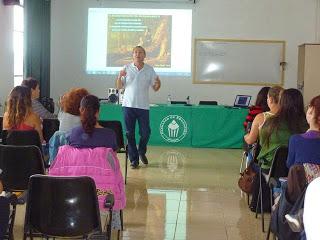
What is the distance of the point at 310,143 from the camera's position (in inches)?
129

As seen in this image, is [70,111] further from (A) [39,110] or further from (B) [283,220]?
(B) [283,220]

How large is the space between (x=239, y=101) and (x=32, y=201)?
623 centimetres

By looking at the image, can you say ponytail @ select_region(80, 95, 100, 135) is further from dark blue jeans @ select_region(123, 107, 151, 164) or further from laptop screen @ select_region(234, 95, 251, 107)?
laptop screen @ select_region(234, 95, 251, 107)

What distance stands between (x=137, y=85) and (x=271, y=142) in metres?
2.85

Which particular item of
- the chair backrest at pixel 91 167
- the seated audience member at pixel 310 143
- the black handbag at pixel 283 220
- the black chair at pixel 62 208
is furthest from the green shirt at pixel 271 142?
the black chair at pixel 62 208

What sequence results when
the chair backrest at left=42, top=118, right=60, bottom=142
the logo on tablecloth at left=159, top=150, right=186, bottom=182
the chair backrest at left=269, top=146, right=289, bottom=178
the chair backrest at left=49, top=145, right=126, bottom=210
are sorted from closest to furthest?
1. the chair backrest at left=49, top=145, right=126, bottom=210
2. the chair backrest at left=269, top=146, right=289, bottom=178
3. the chair backrest at left=42, top=118, right=60, bottom=142
4. the logo on tablecloth at left=159, top=150, right=186, bottom=182

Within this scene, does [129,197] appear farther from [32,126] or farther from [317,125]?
[317,125]

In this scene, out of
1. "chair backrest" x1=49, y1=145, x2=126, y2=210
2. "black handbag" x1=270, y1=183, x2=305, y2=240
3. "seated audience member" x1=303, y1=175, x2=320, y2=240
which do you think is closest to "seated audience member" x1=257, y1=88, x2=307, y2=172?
"black handbag" x1=270, y1=183, x2=305, y2=240

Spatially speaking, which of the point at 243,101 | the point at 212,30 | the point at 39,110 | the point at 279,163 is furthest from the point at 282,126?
the point at 212,30

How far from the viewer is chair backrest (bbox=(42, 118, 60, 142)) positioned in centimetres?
491

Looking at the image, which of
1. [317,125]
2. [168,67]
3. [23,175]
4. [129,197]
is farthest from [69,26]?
[317,125]

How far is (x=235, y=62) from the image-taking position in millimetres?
9484

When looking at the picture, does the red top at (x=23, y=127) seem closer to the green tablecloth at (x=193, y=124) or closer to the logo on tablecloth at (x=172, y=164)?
the logo on tablecloth at (x=172, y=164)

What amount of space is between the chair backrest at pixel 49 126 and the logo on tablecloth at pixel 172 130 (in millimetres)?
3459
